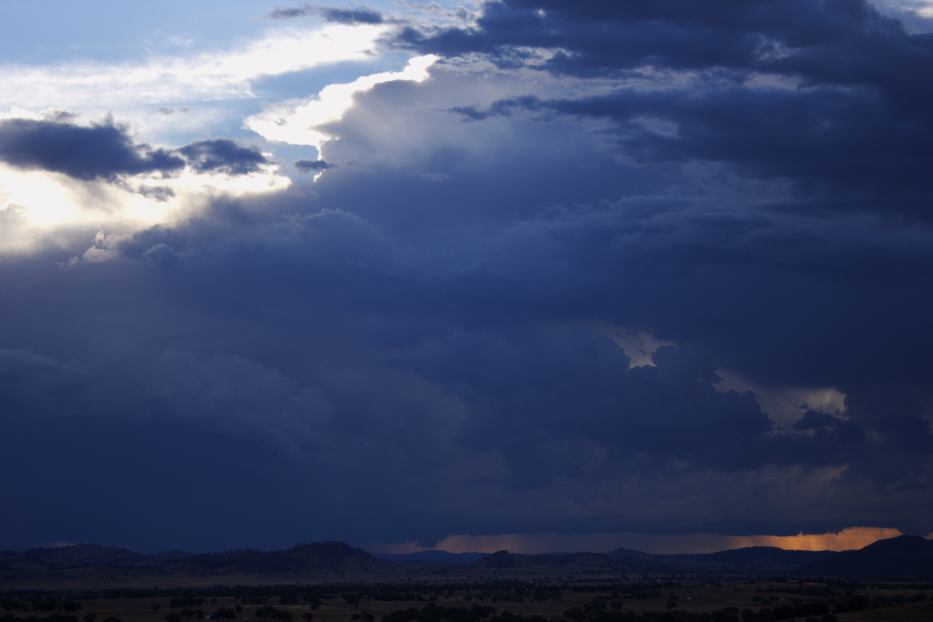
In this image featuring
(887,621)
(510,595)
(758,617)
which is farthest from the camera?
(510,595)

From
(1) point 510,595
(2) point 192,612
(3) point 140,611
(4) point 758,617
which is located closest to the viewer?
(4) point 758,617

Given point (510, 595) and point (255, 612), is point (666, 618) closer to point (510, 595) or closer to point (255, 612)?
point (255, 612)

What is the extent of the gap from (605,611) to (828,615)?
31.5 metres

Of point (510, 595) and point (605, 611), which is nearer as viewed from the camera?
point (605, 611)

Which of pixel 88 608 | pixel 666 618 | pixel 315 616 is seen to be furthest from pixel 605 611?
pixel 88 608

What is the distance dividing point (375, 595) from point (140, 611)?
146 feet

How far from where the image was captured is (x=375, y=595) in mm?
163750

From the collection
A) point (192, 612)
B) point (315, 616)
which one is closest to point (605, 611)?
point (315, 616)

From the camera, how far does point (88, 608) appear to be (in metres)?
130

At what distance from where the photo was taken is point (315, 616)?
388 ft

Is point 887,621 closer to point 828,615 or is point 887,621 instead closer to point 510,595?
point 828,615

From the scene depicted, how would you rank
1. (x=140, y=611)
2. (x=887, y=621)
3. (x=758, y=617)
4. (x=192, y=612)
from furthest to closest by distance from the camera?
(x=140, y=611), (x=192, y=612), (x=758, y=617), (x=887, y=621)

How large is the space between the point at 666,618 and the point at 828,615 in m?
18.1

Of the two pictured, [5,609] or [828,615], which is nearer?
[828,615]
